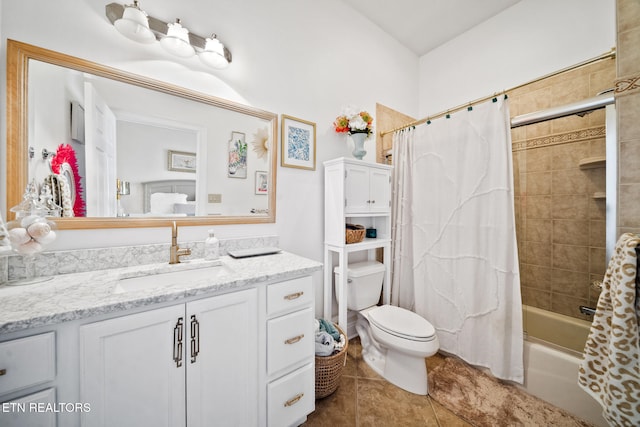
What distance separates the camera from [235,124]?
5.04 ft

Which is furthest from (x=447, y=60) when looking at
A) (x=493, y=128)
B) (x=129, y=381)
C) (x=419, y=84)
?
(x=129, y=381)

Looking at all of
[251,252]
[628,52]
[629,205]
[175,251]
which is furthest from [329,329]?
[628,52]

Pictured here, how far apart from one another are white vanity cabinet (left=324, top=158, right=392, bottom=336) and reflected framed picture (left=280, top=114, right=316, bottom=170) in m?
0.17

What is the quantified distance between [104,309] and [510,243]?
2.10 metres

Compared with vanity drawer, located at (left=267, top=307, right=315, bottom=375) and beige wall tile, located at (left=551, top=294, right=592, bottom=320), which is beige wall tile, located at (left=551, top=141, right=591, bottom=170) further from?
vanity drawer, located at (left=267, top=307, right=315, bottom=375)

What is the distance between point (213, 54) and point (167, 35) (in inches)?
9.2

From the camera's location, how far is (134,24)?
1165 millimetres

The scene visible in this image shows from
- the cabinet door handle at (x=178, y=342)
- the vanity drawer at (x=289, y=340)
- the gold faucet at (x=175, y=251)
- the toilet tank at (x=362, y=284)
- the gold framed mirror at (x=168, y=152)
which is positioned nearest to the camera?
the cabinet door handle at (x=178, y=342)

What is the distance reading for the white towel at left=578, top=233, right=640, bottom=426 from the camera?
2.52 ft

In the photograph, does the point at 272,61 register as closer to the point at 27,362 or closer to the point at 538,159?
the point at 27,362

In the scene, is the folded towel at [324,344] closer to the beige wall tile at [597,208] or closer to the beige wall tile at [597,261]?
the beige wall tile at [597,261]

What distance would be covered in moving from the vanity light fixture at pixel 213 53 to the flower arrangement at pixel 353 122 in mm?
943

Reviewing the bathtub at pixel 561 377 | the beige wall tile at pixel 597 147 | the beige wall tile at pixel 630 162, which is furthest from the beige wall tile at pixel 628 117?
the bathtub at pixel 561 377

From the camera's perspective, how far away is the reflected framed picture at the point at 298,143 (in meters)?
1.74
